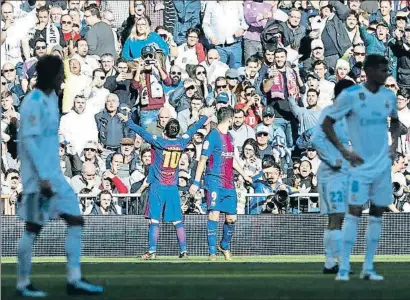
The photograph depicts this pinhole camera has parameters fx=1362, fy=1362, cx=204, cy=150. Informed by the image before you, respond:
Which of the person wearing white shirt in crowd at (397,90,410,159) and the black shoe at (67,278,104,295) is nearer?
the black shoe at (67,278,104,295)

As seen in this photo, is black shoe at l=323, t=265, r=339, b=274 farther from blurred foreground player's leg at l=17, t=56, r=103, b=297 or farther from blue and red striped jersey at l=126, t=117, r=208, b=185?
blue and red striped jersey at l=126, t=117, r=208, b=185

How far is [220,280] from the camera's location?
1261 cm

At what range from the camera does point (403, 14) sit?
75.6 feet

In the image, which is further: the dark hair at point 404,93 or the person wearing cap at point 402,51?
the person wearing cap at point 402,51

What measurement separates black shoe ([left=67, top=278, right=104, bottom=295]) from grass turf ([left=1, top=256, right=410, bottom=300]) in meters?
0.10

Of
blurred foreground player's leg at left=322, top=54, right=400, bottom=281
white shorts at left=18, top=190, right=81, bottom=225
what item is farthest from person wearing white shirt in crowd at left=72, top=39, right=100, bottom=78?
white shorts at left=18, top=190, right=81, bottom=225

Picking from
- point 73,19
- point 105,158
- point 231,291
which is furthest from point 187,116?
point 231,291

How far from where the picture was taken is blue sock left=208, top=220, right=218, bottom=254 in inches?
702

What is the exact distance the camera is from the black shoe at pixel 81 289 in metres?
11.0

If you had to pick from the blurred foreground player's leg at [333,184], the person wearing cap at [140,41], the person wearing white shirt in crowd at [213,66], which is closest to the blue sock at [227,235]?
the blurred foreground player's leg at [333,184]

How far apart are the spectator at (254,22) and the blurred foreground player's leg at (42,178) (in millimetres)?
11758

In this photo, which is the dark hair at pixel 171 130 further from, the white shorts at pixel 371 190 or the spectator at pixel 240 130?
the white shorts at pixel 371 190

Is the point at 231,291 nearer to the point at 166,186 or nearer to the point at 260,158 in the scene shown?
the point at 166,186

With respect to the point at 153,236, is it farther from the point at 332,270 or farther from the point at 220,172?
the point at 332,270
